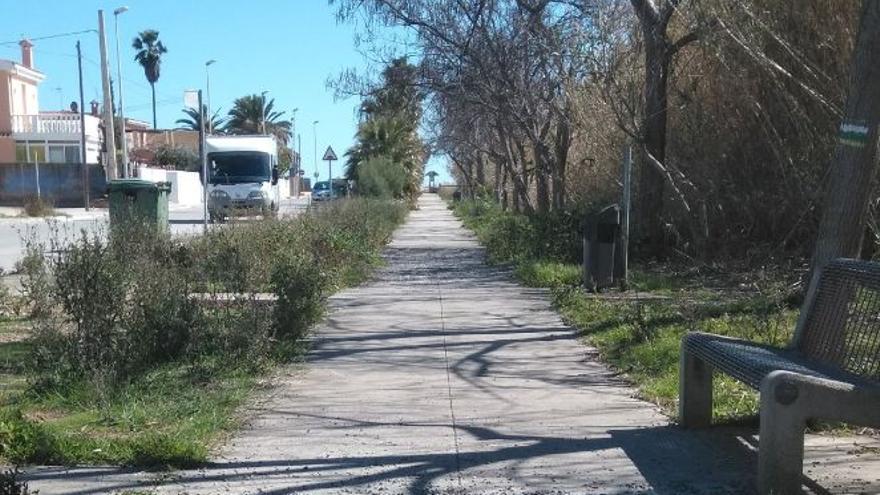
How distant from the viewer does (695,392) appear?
686cm

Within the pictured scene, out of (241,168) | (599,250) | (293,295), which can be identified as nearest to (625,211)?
(599,250)

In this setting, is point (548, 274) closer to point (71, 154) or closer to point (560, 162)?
point (560, 162)

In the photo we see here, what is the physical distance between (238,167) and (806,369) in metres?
31.8

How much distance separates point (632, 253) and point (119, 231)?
Answer: 1056 cm

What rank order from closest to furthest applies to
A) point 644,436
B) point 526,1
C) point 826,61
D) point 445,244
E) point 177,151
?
1. point 644,436
2. point 826,61
3. point 526,1
4. point 445,244
5. point 177,151

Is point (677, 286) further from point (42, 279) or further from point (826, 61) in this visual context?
point (42, 279)

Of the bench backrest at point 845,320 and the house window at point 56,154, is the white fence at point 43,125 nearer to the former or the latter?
the house window at point 56,154

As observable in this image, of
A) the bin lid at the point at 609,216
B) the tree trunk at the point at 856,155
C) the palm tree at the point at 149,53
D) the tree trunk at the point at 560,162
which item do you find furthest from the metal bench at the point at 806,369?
the palm tree at the point at 149,53

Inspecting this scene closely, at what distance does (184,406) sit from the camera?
24.5 ft

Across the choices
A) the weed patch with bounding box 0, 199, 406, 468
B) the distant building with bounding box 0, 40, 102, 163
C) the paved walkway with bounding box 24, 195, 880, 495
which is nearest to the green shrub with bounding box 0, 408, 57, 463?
the weed patch with bounding box 0, 199, 406, 468

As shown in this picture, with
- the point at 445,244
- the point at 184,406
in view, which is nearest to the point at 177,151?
the point at 445,244

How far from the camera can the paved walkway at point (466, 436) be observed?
5.78 m

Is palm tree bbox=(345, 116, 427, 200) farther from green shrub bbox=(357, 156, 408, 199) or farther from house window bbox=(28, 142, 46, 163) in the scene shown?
house window bbox=(28, 142, 46, 163)

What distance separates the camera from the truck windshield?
1415 inches
